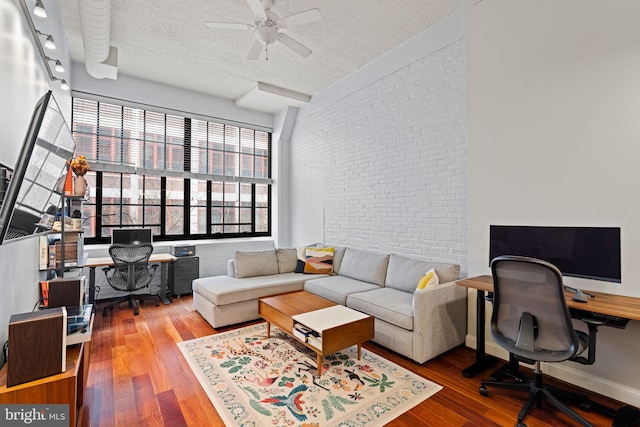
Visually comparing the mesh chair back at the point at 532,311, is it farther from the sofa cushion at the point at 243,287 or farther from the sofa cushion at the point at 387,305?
the sofa cushion at the point at 243,287

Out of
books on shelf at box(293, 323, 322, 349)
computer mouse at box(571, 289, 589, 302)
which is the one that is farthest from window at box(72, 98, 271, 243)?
computer mouse at box(571, 289, 589, 302)

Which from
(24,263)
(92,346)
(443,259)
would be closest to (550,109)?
(443,259)

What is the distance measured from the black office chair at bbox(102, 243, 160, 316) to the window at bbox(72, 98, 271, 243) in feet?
3.60

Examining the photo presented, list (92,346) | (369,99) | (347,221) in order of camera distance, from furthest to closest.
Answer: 1. (347,221)
2. (369,99)
3. (92,346)

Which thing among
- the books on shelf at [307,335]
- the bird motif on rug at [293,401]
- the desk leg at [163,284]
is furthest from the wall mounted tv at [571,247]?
the desk leg at [163,284]

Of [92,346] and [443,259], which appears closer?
[92,346]

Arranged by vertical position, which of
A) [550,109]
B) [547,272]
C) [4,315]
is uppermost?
[550,109]

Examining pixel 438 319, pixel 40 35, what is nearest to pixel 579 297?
pixel 438 319

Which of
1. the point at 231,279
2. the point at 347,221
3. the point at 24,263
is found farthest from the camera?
the point at 347,221

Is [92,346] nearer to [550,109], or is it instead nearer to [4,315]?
[4,315]

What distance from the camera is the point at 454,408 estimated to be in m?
2.15

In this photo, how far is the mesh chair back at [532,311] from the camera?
1.89 meters

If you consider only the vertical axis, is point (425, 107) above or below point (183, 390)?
above

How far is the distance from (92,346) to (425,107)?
14.7ft
